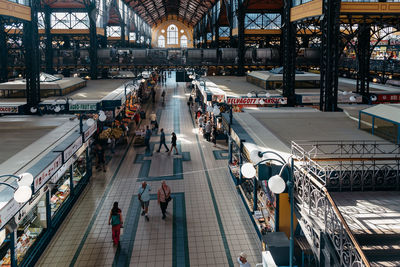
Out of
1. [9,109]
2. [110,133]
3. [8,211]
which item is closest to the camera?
[8,211]

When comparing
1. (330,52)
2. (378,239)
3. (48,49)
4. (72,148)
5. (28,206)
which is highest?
(48,49)

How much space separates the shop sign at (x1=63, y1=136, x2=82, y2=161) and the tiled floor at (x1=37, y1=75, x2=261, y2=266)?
2.34m

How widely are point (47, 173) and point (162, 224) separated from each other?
4339 mm

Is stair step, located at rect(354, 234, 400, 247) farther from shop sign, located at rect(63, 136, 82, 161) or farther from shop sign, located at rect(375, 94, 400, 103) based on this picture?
shop sign, located at rect(375, 94, 400, 103)

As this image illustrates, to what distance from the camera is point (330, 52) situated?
1673cm

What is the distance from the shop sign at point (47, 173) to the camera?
8.98m

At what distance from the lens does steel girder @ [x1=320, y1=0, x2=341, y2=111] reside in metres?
16.4

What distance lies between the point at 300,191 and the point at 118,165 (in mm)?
12914

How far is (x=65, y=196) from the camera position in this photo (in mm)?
13188

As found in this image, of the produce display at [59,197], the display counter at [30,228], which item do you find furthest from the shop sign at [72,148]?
the display counter at [30,228]

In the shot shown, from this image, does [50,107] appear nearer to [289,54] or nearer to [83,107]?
[83,107]

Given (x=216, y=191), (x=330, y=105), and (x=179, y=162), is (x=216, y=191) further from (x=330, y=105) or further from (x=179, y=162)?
(x=330, y=105)

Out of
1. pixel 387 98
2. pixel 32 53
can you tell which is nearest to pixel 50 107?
pixel 32 53

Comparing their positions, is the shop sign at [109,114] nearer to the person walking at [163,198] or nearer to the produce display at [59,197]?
the produce display at [59,197]
